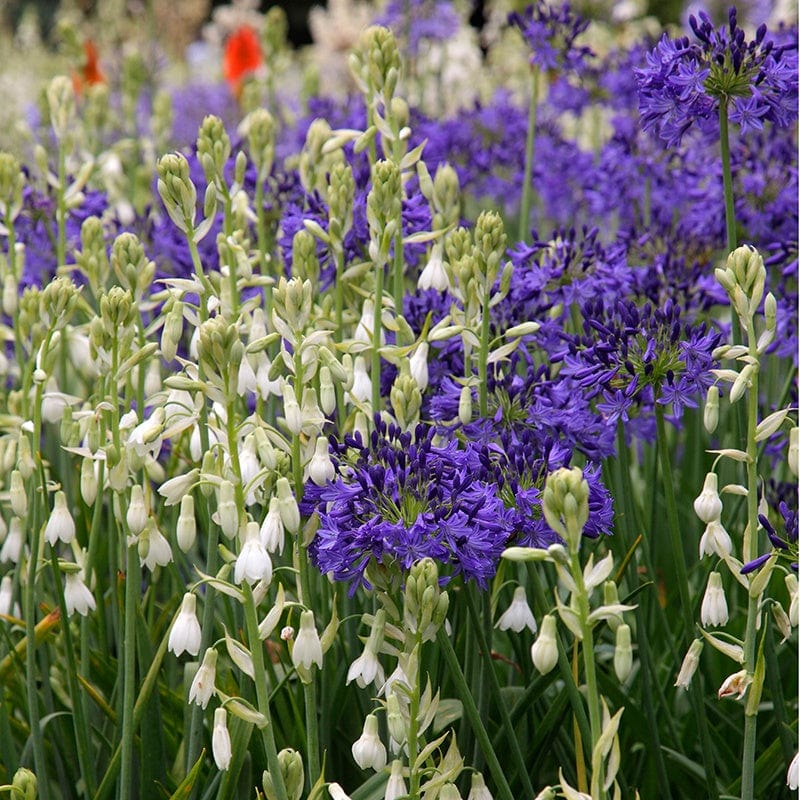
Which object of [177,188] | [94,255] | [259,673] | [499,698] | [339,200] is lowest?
[499,698]

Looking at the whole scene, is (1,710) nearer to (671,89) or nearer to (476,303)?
(476,303)

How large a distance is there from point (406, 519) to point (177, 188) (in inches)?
38.3

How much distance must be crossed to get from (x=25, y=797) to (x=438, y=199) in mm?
1945

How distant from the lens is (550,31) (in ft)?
15.2

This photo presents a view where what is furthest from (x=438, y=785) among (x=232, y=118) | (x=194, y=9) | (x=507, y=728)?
(x=194, y=9)

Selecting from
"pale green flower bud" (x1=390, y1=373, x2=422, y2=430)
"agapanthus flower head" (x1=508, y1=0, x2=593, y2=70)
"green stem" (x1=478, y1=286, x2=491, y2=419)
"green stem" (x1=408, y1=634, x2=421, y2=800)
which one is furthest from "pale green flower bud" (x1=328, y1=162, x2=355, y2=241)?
"agapanthus flower head" (x1=508, y1=0, x2=593, y2=70)

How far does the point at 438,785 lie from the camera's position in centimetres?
204

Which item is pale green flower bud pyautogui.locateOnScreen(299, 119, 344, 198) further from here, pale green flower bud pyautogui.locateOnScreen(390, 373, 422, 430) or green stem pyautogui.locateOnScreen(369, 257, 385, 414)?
pale green flower bud pyautogui.locateOnScreen(390, 373, 422, 430)

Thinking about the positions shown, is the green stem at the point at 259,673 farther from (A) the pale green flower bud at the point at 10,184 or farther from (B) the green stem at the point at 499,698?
(A) the pale green flower bud at the point at 10,184

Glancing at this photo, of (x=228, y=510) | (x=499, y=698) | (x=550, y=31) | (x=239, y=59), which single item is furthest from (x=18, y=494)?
(x=239, y=59)

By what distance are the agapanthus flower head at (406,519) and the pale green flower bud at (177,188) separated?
0.77 metres

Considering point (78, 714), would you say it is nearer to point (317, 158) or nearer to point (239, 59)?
point (317, 158)

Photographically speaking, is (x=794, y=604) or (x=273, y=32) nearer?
(x=794, y=604)

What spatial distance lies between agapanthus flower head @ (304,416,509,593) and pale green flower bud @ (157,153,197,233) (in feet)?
2.53
